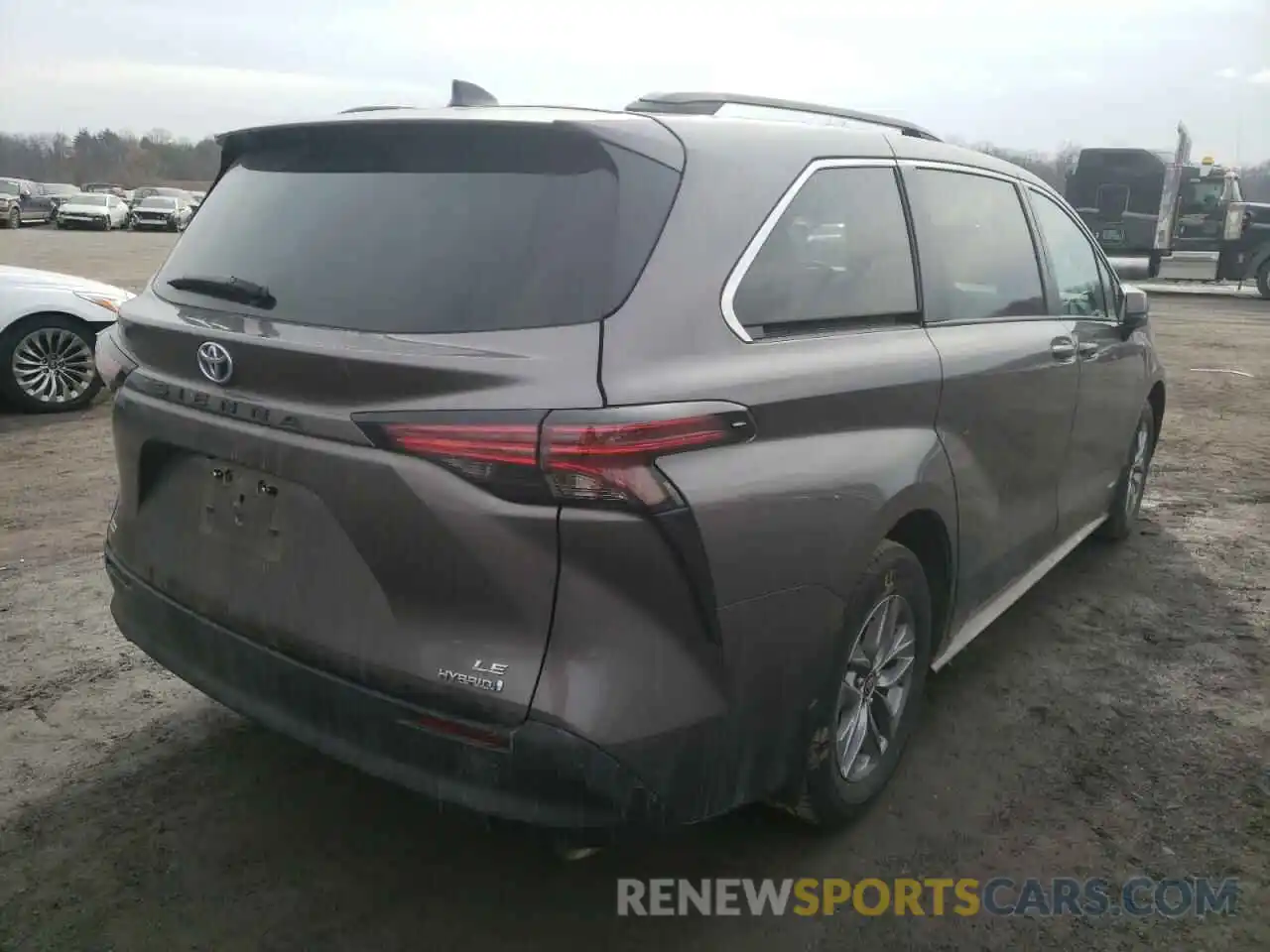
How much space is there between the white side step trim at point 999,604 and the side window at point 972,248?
963 millimetres

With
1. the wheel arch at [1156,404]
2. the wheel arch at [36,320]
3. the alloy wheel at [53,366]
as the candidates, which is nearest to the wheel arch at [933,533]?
the wheel arch at [1156,404]

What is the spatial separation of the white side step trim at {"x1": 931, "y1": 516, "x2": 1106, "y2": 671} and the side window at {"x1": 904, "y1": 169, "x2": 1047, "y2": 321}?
3.16 feet

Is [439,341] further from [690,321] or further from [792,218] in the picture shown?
[792,218]

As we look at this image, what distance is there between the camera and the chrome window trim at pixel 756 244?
2.29 metres

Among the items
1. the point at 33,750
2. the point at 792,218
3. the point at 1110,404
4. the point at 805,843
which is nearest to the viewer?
the point at 792,218

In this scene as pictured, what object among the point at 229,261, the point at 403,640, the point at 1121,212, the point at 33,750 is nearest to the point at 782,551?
the point at 403,640

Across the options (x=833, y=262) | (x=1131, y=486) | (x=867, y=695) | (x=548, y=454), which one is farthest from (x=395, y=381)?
(x=1131, y=486)

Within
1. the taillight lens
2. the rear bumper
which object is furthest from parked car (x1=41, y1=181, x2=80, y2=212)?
the taillight lens

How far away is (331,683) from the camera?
222 cm

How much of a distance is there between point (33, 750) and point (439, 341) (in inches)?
81.4

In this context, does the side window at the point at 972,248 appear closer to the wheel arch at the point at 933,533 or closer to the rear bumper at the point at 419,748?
the wheel arch at the point at 933,533

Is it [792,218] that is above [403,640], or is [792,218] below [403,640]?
above

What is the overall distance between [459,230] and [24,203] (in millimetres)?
51984

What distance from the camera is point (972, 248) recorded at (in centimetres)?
338
